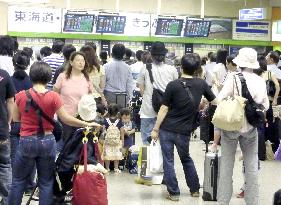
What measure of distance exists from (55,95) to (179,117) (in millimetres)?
1803

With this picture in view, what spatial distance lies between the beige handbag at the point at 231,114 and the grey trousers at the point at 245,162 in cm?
14

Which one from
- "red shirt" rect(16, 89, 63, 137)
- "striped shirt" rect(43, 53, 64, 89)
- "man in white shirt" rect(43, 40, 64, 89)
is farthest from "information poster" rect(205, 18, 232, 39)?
"red shirt" rect(16, 89, 63, 137)

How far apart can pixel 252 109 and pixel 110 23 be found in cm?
1153

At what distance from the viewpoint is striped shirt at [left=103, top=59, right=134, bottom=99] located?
8117 mm

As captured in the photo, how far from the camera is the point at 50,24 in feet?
53.3

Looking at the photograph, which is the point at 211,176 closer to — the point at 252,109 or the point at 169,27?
the point at 252,109

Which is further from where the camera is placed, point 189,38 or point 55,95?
point 189,38

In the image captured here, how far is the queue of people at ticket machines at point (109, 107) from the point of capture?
193 inches

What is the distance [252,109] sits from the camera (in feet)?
17.9

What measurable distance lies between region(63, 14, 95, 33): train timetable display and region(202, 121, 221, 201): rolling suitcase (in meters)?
10.5

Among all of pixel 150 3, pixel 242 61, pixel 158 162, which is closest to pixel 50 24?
pixel 150 3

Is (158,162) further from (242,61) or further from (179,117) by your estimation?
(242,61)

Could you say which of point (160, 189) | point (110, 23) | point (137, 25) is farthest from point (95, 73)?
point (137, 25)

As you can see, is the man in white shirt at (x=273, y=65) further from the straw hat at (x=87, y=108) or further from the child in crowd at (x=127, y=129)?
the straw hat at (x=87, y=108)
